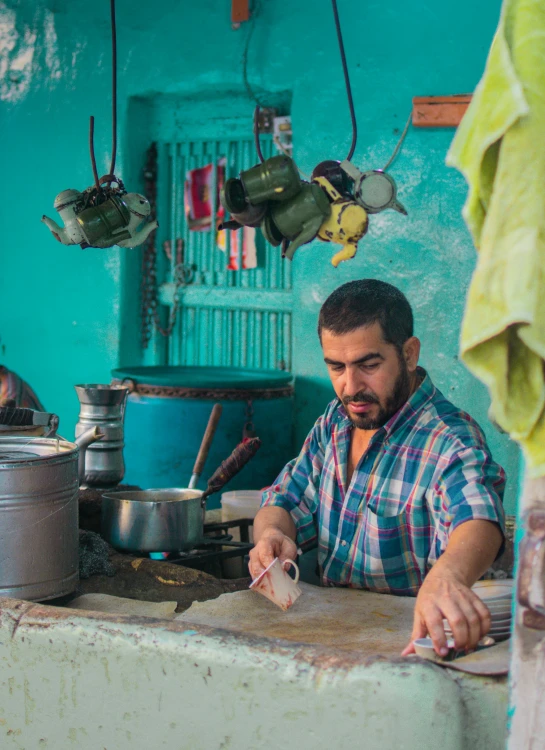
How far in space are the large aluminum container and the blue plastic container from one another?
2289 millimetres

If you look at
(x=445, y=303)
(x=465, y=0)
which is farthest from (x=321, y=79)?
(x=445, y=303)

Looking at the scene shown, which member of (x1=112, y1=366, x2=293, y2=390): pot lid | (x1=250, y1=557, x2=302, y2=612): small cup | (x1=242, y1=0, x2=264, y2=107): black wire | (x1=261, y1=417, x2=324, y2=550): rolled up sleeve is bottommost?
(x1=250, y1=557, x2=302, y2=612): small cup

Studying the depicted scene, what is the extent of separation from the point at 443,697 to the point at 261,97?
4.19 metres

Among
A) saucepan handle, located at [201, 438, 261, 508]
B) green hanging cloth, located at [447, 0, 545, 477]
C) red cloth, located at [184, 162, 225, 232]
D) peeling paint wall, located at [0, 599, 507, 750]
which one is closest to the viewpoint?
green hanging cloth, located at [447, 0, 545, 477]

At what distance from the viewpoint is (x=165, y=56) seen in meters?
5.17

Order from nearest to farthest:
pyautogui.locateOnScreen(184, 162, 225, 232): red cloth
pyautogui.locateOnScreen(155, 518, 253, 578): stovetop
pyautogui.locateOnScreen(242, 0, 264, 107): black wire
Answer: pyautogui.locateOnScreen(155, 518, 253, 578): stovetop, pyautogui.locateOnScreen(242, 0, 264, 107): black wire, pyautogui.locateOnScreen(184, 162, 225, 232): red cloth

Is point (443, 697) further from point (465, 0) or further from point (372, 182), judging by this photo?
point (465, 0)

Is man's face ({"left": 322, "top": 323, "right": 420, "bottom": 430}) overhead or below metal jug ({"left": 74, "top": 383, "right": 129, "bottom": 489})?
overhead

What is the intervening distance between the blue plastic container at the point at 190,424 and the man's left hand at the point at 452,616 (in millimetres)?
2735

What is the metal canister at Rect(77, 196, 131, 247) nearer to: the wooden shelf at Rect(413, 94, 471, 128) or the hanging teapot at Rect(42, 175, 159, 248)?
the hanging teapot at Rect(42, 175, 159, 248)

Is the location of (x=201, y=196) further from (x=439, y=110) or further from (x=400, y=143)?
(x=439, y=110)

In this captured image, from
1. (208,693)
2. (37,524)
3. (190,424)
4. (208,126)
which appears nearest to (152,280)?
(208,126)

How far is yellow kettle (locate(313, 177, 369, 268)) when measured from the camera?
234 centimetres

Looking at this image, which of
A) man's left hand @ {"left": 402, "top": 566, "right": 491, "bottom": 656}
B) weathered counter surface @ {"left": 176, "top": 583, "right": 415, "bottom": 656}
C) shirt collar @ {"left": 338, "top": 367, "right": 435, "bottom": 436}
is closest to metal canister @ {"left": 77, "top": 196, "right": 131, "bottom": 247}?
shirt collar @ {"left": 338, "top": 367, "right": 435, "bottom": 436}
